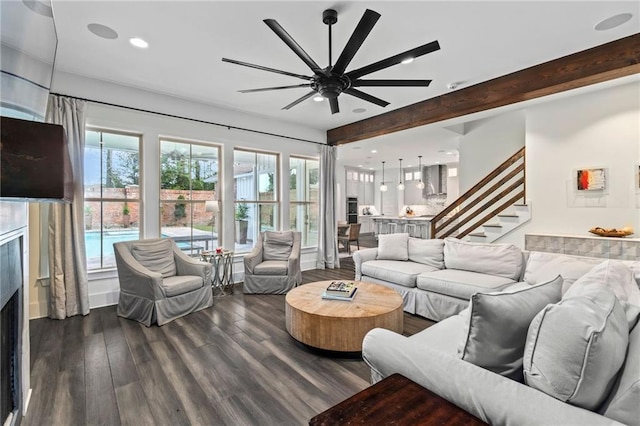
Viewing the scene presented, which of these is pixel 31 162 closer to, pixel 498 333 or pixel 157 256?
pixel 498 333

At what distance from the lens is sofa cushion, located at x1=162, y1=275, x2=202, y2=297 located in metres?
3.42

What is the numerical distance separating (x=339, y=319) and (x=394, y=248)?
2.05m

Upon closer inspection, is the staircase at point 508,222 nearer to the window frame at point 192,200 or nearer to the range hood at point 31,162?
the window frame at point 192,200

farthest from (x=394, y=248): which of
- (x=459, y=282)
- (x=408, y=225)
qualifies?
(x=408, y=225)

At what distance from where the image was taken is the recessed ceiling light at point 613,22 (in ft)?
8.48

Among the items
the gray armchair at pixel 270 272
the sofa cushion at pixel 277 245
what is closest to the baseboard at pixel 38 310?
the gray armchair at pixel 270 272

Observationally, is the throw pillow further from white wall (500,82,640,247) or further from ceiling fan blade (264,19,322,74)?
white wall (500,82,640,247)

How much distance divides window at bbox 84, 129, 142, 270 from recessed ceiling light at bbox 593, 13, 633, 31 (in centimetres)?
546

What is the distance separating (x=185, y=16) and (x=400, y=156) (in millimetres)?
7848

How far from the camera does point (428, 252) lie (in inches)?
159

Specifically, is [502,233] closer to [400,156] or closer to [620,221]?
[620,221]

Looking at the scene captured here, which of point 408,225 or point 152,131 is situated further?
point 408,225

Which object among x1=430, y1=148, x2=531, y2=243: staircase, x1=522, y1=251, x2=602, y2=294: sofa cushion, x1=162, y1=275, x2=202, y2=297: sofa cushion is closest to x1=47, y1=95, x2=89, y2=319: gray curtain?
x1=162, y1=275, x2=202, y2=297: sofa cushion

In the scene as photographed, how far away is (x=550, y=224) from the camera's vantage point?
4.56 metres
